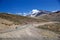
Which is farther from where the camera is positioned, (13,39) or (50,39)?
(50,39)

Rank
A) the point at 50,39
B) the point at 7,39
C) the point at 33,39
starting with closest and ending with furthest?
the point at 7,39 < the point at 33,39 < the point at 50,39

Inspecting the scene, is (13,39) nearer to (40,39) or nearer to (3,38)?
(3,38)

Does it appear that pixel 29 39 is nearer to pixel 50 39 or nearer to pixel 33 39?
pixel 33 39

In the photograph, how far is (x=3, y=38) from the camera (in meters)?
33.5

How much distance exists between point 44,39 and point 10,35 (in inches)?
334

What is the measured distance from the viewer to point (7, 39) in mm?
33219

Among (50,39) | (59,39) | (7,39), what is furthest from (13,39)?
(59,39)

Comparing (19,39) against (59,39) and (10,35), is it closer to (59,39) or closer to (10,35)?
(10,35)

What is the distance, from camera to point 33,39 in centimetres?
3597

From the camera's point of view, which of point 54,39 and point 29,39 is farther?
point 54,39

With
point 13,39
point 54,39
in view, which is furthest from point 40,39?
point 13,39

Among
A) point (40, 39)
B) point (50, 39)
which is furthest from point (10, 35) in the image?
point (50, 39)

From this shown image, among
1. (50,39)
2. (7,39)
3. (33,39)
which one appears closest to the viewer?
(7,39)

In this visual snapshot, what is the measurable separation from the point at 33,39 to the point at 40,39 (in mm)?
2091
